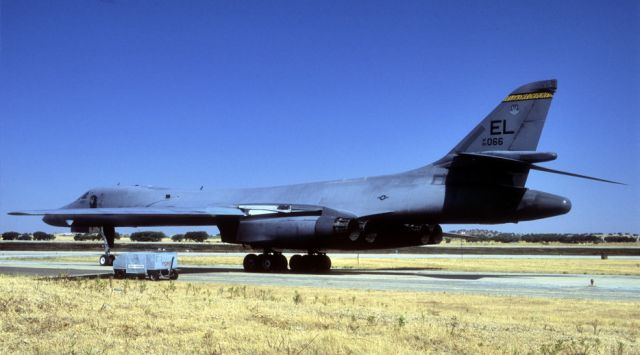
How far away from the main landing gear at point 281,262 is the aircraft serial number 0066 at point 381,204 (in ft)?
0.14

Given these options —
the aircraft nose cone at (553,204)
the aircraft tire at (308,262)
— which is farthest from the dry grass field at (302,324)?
the aircraft tire at (308,262)

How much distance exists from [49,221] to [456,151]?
67.9ft

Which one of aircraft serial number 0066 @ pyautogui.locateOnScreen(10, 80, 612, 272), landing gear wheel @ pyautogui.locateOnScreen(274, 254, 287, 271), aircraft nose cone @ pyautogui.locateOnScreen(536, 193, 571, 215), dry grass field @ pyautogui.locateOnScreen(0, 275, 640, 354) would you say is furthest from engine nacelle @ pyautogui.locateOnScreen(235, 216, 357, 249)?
dry grass field @ pyautogui.locateOnScreen(0, 275, 640, 354)

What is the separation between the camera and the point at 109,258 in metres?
29.9

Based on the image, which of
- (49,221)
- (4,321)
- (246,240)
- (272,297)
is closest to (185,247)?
(49,221)

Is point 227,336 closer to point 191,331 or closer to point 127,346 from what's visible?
point 191,331

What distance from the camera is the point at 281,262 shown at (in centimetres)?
2711

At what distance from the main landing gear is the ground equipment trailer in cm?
536

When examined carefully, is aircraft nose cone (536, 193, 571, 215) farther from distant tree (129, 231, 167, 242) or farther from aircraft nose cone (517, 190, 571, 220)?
distant tree (129, 231, 167, 242)

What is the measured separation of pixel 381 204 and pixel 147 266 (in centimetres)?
884

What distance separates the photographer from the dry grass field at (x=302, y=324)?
29.2 feet

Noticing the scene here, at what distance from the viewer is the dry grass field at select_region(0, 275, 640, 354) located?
8891 mm

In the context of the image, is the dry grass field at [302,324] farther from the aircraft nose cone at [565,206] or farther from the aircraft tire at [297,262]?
the aircraft tire at [297,262]

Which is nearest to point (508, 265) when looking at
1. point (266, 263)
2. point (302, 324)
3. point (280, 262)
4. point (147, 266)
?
point (280, 262)
